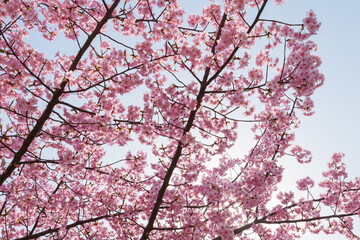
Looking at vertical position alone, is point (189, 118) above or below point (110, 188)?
above

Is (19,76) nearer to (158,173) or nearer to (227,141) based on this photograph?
(158,173)

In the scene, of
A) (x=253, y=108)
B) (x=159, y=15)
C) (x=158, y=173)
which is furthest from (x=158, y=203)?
(x=159, y=15)

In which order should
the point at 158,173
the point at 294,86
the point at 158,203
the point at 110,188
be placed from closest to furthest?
the point at 294,86
the point at 158,203
the point at 158,173
the point at 110,188

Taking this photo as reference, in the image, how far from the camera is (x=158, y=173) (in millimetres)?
9250

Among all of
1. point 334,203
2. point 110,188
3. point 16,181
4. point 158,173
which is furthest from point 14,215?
point 334,203

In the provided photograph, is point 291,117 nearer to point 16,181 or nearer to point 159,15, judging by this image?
point 159,15

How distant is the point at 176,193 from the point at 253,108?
366cm

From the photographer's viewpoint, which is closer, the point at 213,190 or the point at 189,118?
the point at 213,190

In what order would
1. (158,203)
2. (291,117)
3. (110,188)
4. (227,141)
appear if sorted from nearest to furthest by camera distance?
(158,203) < (227,141) < (291,117) < (110,188)

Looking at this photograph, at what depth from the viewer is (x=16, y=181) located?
8.72 m

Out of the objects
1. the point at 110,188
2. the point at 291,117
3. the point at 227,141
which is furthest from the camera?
the point at 110,188

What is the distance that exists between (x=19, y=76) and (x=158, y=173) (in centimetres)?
508

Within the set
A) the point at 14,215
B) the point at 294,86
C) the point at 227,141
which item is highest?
the point at 294,86

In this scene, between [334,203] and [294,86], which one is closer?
[294,86]
